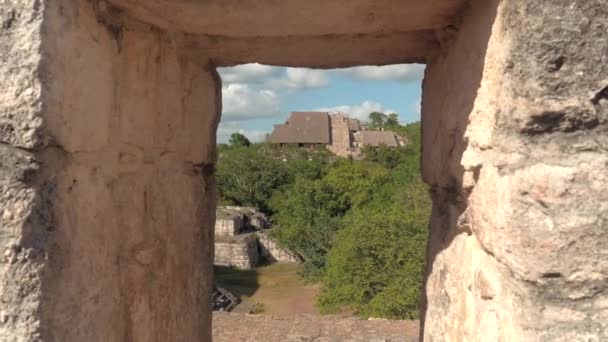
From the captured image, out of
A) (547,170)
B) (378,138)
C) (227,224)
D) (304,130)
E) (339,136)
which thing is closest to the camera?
(547,170)

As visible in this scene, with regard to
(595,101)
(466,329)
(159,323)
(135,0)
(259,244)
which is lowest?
(259,244)

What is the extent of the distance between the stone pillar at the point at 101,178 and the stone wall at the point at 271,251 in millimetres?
23045

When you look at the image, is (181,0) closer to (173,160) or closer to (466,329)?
(173,160)

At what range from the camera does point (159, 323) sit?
2.06 metres

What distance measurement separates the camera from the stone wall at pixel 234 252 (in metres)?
→ 23.1

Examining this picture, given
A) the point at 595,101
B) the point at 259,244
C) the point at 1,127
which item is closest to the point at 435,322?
the point at 595,101

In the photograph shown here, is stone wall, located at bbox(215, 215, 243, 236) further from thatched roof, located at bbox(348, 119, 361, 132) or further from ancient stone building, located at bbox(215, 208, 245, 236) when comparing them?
thatched roof, located at bbox(348, 119, 361, 132)

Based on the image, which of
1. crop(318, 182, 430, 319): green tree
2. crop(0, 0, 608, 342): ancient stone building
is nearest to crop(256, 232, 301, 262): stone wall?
crop(318, 182, 430, 319): green tree

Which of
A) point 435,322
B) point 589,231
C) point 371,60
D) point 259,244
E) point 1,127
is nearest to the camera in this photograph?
point 589,231

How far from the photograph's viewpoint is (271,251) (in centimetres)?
2555

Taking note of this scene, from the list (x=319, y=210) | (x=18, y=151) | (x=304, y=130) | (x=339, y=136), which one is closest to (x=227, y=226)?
(x=319, y=210)

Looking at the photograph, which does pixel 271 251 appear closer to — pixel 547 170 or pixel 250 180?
pixel 250 180

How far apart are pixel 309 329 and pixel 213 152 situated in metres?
3.43

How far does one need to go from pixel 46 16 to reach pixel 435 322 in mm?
1408
